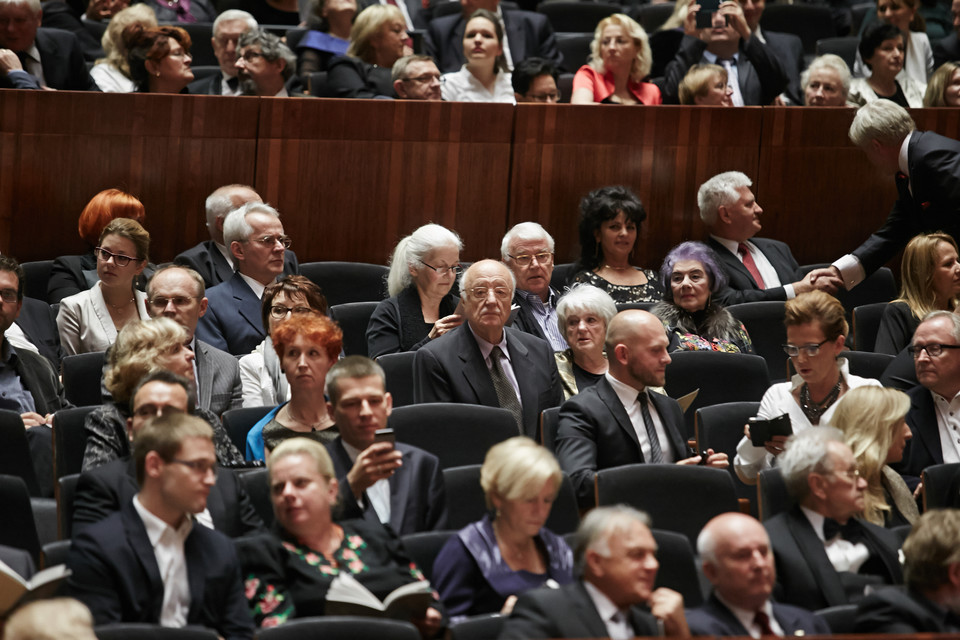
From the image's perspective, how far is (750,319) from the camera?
439cm

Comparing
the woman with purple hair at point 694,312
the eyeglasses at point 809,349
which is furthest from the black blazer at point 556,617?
the woman with purple hair at point 694,312

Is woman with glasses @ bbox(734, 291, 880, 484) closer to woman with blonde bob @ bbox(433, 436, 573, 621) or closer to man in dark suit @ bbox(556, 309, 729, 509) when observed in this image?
man in dark suit @ bbox(556, 309, 729, 509)

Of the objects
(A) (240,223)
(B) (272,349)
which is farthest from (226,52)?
(B) (272,349)

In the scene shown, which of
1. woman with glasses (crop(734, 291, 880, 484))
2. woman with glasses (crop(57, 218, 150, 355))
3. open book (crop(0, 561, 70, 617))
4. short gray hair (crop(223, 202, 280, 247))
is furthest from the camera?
short gray hair (crop(223, 202, 280, 247))

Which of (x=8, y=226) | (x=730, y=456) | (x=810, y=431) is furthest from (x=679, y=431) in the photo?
(x=8, y=226)

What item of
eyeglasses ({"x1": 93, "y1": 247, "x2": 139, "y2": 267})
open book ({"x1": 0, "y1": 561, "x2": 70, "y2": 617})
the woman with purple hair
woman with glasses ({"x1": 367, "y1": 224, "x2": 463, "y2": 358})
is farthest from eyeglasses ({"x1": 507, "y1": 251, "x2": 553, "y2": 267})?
open book ({"x1": 0, "y1": 561, "x2": 70, "y2": 617})

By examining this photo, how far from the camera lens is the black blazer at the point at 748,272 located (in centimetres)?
454

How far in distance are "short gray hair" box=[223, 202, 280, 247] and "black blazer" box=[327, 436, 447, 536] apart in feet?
Result: 4.63

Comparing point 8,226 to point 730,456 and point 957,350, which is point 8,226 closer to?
point 730,456

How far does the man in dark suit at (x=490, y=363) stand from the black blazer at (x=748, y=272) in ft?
3.37

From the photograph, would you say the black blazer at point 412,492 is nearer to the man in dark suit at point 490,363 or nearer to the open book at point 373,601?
the open book at point 373,601

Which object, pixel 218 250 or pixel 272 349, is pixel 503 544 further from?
pixel 218 250

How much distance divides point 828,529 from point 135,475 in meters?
1.49

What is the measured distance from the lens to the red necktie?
4715 mm
